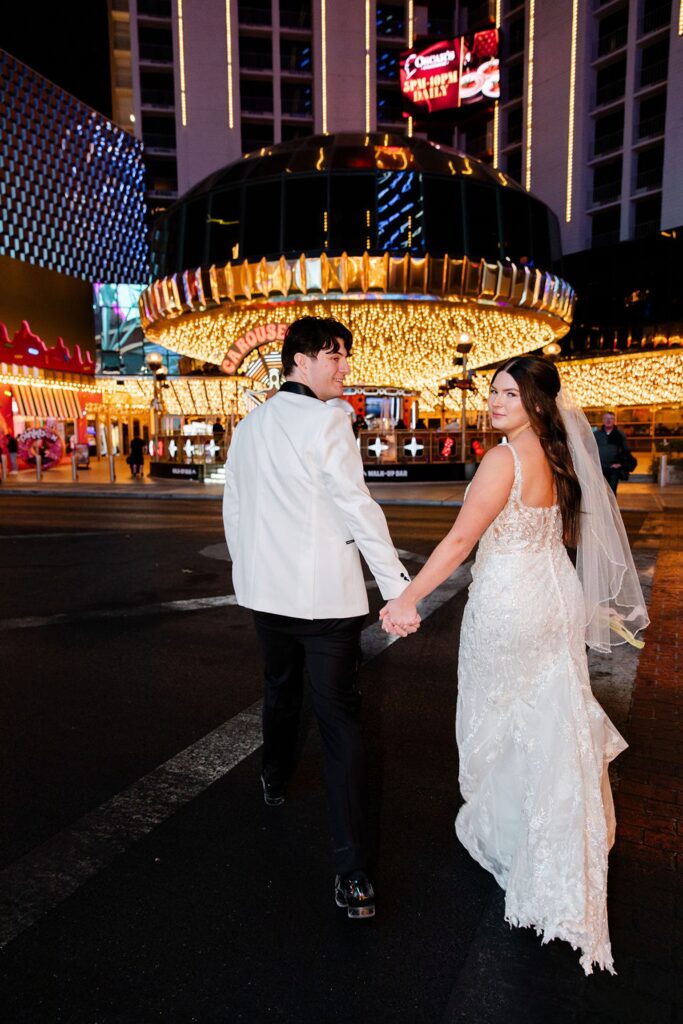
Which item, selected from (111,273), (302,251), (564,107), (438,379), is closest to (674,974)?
(302,251)

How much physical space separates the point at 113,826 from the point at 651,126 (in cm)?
5279

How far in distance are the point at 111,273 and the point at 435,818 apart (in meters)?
46.9

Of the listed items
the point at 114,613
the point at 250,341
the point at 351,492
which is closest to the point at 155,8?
the point at 250,341

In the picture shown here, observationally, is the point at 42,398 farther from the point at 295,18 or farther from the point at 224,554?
the point at 295,18

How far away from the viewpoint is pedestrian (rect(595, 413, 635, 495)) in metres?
10.9

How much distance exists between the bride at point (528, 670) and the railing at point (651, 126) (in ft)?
167

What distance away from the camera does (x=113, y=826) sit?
2869mm

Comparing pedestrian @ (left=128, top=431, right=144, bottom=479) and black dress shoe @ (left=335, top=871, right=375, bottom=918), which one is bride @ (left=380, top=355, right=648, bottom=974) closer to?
black dress shoe @ (left=335, top=871, right=375, bottom=918)

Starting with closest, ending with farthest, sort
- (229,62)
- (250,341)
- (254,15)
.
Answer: (250,341)
(229,62)
(254,15)

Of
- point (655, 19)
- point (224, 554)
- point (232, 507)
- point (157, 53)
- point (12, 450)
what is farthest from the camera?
point (157, 53)

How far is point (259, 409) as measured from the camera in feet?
8.50

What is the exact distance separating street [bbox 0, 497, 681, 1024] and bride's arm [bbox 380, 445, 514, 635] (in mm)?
1032

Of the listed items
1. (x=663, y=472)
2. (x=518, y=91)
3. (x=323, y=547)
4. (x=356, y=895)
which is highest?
(x=518, y=91)

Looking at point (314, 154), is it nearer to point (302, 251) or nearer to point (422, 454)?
point (302, 251)
